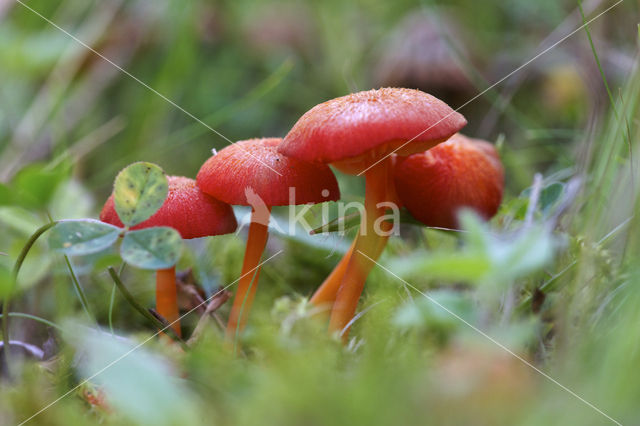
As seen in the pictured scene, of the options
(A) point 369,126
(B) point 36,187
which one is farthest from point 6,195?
(A) point 369,126

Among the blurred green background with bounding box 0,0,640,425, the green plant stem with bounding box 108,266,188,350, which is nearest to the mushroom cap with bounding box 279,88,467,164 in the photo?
the blurred green background with bounding box 0,0,640,425

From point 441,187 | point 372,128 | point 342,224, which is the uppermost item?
point 372,128

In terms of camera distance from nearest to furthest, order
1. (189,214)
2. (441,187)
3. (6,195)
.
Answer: (6,195) < (189,214) < (441,187)

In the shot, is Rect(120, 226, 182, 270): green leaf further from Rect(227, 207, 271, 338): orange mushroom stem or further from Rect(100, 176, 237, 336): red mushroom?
Rect(227, 207, 271, 338): orange mushroom stem

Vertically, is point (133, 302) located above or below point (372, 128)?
below

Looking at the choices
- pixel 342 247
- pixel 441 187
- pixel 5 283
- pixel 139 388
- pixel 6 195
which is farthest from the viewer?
pixel 342 247

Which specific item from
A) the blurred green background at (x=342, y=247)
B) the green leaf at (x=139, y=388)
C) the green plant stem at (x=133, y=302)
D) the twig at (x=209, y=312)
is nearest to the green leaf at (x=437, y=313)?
the blurred green background at (x=342, y=247)

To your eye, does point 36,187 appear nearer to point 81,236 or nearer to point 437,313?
point 81,236
